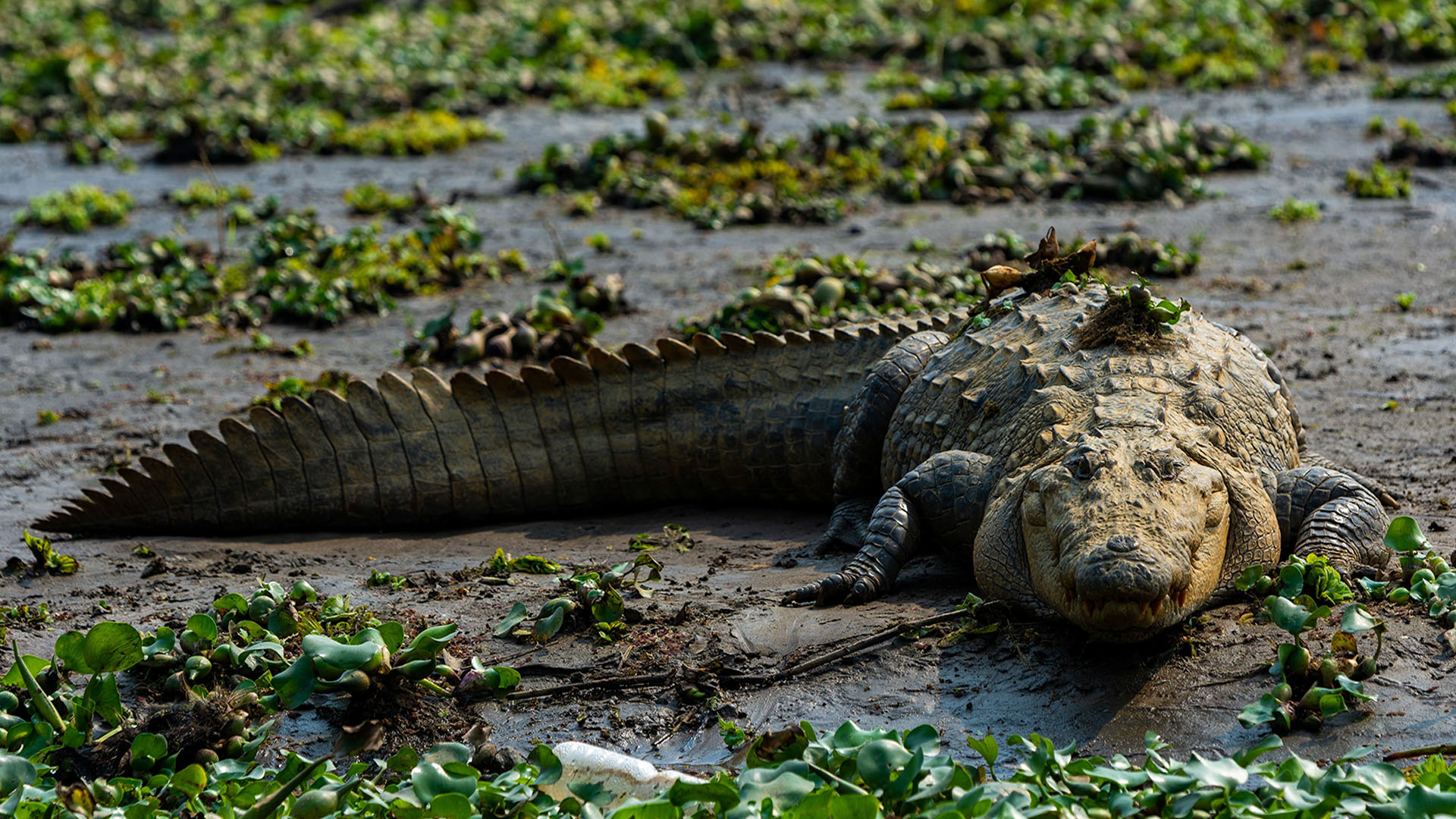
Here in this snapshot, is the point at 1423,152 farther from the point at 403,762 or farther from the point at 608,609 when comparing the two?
the point at 403,762

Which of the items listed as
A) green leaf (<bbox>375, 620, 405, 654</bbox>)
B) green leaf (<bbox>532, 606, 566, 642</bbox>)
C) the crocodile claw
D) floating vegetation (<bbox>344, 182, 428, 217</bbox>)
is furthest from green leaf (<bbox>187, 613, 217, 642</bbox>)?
floating vegetation (<bbox>344, 182, 428, 217</bbox>)

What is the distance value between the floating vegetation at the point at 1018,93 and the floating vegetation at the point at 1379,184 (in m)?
3.26

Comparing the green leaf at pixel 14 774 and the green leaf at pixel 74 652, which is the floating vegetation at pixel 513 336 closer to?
the green leaf at pixel 74 652

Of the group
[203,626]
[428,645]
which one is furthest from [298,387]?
[428,645]

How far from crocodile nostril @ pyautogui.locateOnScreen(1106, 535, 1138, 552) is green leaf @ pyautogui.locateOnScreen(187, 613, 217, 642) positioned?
238 centimetres

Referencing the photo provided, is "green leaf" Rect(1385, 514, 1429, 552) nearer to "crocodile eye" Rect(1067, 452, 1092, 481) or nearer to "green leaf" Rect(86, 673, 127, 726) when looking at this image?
"crocodile eye" Rect(1067, 452, 1092, 481)

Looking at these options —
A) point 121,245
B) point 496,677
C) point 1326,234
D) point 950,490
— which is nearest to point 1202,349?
point 950,490

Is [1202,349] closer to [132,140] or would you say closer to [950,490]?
[950,490]

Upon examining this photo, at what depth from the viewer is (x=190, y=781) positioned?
3203 mm

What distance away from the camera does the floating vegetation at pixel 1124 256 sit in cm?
761

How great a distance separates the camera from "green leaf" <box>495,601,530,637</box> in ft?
13.0

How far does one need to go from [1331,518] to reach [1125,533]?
1.02 meters

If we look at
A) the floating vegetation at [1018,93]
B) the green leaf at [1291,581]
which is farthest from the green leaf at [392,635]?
the floating vegetation at [1018,93]

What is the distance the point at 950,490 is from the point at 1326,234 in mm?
5582
